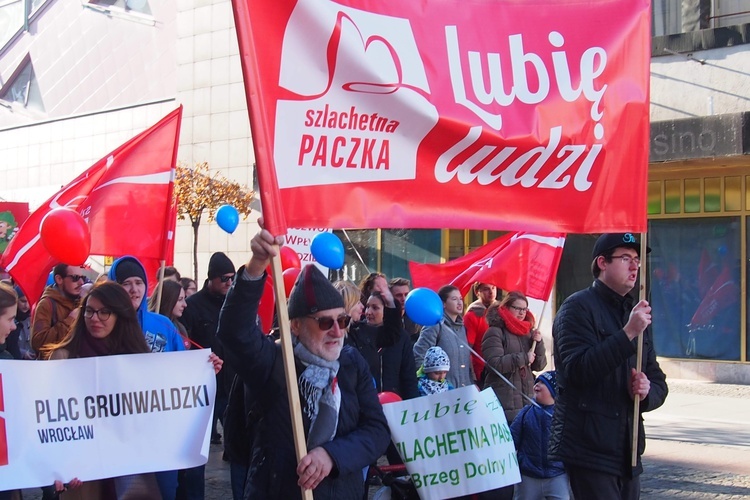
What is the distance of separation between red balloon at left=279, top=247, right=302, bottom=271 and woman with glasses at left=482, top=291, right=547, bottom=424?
2.32 metres

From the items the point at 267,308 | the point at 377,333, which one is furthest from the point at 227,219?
the point at 377,333

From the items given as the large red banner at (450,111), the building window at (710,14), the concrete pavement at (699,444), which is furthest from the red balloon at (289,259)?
the building window at (710,14)

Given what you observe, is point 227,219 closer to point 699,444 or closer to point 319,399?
point 699,444

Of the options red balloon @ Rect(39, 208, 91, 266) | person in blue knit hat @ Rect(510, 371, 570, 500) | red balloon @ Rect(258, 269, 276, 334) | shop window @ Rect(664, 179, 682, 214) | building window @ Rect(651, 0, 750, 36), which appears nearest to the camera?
person in blue knit hat @ Rect(510, 371, 570, 500)

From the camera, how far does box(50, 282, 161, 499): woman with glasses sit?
16.5ft

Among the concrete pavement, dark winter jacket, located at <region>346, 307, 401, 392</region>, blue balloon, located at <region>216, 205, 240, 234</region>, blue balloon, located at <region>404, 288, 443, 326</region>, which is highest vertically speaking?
blue balloon, located at <region>216, 205, 240, 234</region>

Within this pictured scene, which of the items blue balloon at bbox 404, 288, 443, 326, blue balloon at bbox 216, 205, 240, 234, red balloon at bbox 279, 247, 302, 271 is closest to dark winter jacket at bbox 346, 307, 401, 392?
blue balloon at bbox 404, 288, 443, 326

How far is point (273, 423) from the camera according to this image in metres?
3.84

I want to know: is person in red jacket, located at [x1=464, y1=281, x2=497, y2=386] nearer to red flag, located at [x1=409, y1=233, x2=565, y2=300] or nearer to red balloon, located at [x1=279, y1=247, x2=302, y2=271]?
red flag, located at [x1=409, y1=233, x2=565, y2=300]

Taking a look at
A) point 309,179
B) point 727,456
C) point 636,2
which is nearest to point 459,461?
point 309,179

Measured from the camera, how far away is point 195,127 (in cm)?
2336

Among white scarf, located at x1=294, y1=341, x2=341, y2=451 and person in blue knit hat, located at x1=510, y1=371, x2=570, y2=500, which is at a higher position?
white scarf, located at x1=294, y1=341, x2=341, y2=451

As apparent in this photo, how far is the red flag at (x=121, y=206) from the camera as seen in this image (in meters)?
7.78

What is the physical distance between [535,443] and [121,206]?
377 centimetres
